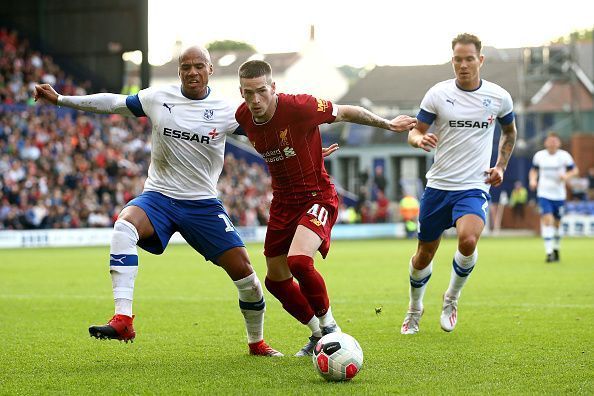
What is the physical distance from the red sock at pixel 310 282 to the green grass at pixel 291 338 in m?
0.46

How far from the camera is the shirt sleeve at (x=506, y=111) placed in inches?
397

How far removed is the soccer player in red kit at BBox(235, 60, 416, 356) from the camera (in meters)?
8.05

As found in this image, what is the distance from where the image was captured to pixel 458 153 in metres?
10.0

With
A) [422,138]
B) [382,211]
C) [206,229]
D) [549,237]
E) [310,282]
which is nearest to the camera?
[310,282]

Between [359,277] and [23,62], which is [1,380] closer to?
[359,277]

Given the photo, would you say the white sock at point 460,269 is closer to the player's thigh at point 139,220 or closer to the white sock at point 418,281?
the white sock at point 418,281

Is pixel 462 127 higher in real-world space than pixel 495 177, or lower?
higher

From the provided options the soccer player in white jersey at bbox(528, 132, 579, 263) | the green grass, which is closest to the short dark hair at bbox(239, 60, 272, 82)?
the green grass

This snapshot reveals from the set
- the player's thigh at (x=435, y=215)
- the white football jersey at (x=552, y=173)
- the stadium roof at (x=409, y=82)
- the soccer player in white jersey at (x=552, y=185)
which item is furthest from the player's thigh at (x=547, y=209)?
the stadium roof at (x=409, y=82)

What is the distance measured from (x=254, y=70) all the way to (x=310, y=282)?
5.45ft

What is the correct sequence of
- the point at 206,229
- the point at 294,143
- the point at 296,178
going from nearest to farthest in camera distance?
1. the point at 294,143
2. the point at 296,178
3. the point at 206,229

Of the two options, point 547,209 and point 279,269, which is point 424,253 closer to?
point 279,269

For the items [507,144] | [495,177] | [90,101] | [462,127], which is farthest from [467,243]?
[90,101]

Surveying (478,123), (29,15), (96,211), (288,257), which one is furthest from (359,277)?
(29,15)
